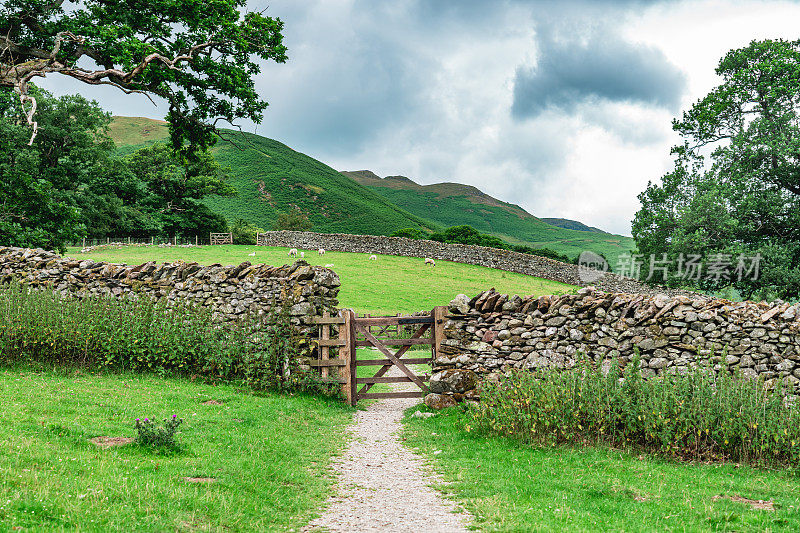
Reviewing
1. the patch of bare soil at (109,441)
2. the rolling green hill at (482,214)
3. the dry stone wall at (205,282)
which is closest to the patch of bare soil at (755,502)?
the patch of bare soil at (109,441)

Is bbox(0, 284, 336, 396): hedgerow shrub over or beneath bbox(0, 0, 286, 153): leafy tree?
beneath

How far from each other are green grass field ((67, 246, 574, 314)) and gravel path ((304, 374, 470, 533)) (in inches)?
576

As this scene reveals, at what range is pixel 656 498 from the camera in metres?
5.92

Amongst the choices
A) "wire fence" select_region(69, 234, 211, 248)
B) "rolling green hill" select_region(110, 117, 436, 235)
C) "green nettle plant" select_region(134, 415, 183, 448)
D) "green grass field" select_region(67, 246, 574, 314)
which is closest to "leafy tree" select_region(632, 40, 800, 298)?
"green grass field" select_region(67, 246, 574, 314)

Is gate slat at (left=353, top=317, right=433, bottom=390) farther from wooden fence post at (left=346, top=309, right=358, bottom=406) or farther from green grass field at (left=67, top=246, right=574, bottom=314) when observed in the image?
green grass field at (left=67, top=246, right=574, bottom=314)

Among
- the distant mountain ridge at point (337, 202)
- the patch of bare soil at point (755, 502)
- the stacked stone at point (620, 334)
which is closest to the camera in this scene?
the patch of bare soil at point (755, 502)

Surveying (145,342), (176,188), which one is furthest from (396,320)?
(176,188)

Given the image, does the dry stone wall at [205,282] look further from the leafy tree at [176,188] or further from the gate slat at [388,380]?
the leafy tree at [176,188]

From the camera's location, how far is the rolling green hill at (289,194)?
88.9 meters

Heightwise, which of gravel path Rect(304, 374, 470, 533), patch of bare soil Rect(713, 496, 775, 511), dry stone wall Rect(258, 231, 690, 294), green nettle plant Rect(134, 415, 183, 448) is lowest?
gravel path Rect(304, 374, 470, 533)

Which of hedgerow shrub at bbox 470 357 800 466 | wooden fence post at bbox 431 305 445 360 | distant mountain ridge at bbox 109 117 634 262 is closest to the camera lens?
hedgerow shrub at bbox 470 357 800 466

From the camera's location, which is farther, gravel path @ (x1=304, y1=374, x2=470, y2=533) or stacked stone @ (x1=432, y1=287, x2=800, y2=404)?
stacked stone @ (x1=432, y1=287, x2=800, y2=404)

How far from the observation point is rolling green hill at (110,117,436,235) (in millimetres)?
88875

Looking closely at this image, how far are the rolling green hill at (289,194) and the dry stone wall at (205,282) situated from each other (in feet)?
223
